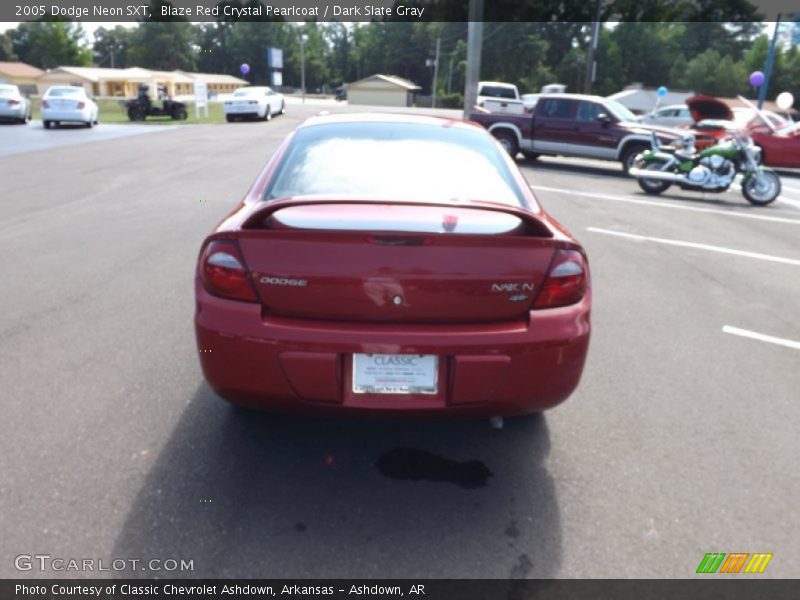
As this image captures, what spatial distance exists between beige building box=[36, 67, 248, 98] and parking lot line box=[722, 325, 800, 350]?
88076 millimetres

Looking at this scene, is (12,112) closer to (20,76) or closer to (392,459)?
(392,459)

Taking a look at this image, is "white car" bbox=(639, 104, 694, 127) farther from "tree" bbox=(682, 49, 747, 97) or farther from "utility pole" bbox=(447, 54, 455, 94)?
"utility pole" bbox=(447, 54, 455, 94)

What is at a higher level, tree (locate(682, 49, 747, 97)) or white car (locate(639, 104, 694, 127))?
tree (locate(682, 49, 747, 97))

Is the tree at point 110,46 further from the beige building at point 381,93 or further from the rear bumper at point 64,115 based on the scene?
the rear bumper at point 64,115

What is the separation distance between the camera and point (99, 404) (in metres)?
3.82

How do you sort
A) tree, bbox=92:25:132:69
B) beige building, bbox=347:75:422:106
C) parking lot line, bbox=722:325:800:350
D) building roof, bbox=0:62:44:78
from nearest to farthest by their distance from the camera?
parking lot line, bbox=722:325:800:350 → beige building, bbox=347:75:422:106 → building roof, bbox=0:62:44:78 → tree, bbox=92:25:132:69

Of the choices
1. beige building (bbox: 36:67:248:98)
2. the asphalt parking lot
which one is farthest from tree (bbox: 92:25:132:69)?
the asphalt parking lot

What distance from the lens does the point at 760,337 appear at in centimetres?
531

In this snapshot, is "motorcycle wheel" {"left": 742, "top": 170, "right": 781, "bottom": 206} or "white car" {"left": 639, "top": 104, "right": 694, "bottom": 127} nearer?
"motorcycle wheel" {"left": 742, "top": 170, "right": 781, "bottom": 206}

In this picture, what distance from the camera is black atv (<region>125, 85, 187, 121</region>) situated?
32406mm

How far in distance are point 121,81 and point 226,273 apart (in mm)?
101960

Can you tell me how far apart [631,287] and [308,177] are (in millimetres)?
4107

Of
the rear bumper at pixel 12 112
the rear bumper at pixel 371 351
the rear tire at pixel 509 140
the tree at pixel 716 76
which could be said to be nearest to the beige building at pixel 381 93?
the tree at pixel 716 76

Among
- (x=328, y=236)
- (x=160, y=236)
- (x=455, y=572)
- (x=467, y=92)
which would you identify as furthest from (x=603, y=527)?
(x=467, y=92)
